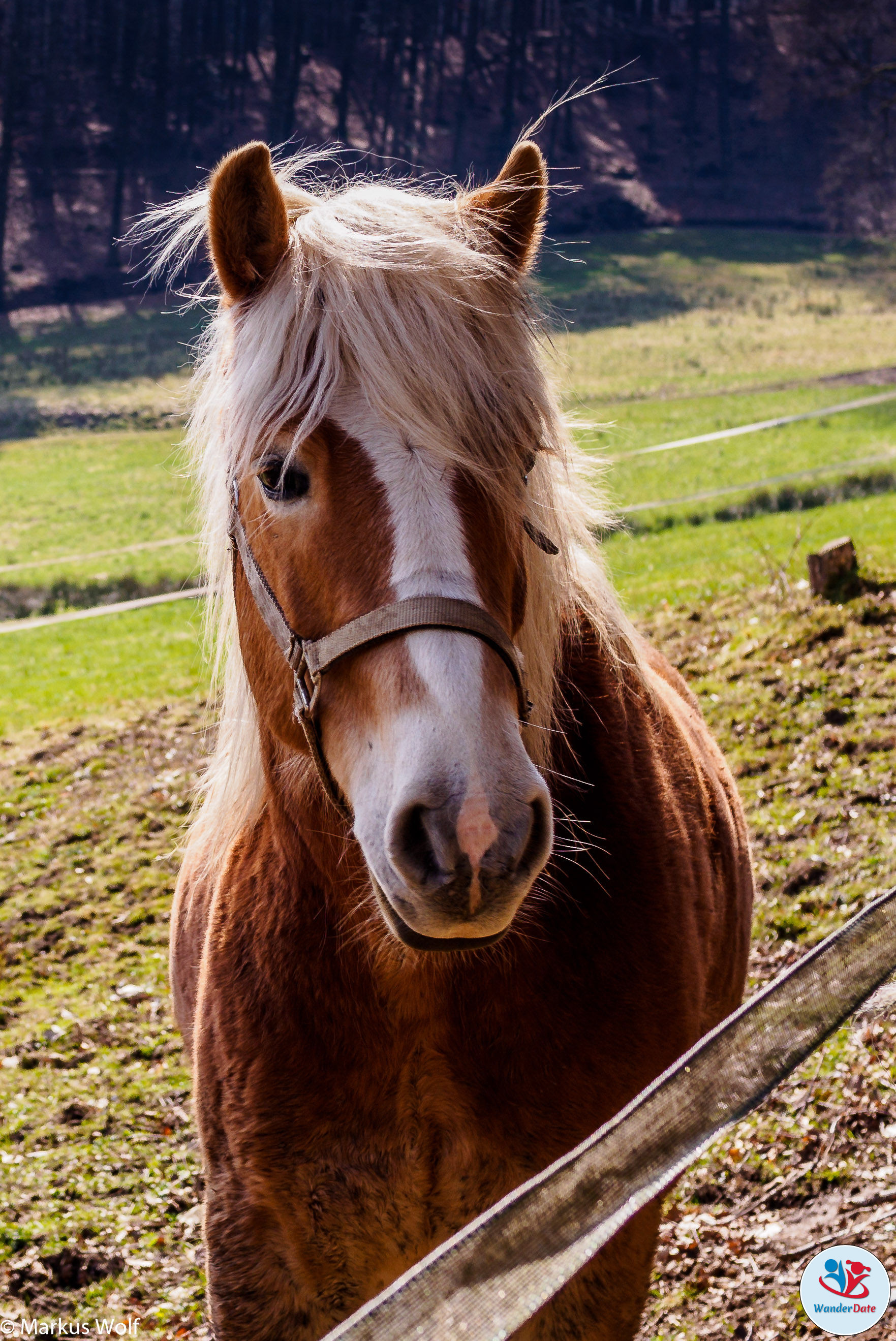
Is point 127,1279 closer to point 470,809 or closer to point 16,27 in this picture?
point 470,809

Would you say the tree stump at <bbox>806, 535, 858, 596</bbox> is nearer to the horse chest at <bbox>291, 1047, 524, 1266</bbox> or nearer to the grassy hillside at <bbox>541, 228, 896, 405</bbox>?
the horse chest at <bbox>291, 1047, 524, 1266</bbox>

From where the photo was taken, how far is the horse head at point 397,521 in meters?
1.50

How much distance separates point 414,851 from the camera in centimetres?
152

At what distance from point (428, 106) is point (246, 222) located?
1983 inches

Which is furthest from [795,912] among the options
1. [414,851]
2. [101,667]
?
[101,667]

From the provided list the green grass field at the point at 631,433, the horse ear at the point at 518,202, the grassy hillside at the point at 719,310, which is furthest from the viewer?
the grassy hillside at the point at 719,310

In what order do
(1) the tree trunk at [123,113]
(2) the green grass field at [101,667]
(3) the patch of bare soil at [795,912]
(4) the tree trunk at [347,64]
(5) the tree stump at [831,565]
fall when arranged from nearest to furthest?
(3) the patch of bare soil at [795,912]
(5) the tree stump at [831,565]
(2) the green grass field at [101,667]
(1) the tree trunk at [123,113]
(4) the tree trunk at [347,64]

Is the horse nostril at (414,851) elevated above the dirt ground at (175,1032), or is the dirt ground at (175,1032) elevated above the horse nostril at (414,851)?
the horse nostril at (414,851)

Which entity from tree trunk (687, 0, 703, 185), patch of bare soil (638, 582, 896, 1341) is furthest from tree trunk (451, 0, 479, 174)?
patch of bare soil (638, 582, 896, 1341)

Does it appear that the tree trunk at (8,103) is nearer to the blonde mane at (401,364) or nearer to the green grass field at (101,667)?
the green grass field at (101,667)

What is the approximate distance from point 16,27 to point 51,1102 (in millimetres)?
45146

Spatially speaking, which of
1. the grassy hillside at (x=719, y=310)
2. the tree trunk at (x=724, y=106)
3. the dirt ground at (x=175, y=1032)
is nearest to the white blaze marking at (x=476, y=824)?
the dirt ground at (x=175, y=1032)

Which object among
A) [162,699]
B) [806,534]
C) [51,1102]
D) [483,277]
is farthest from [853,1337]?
[806,534]

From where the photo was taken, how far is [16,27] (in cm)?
3869
